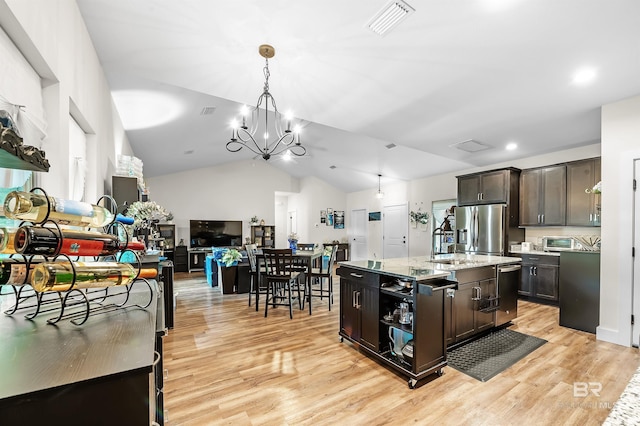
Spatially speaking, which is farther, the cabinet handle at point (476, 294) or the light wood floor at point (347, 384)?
the cabinet handle at point (476, 294)

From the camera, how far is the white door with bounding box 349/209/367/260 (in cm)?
984

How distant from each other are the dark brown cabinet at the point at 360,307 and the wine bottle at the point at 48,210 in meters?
2.16

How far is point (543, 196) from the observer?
4.89m

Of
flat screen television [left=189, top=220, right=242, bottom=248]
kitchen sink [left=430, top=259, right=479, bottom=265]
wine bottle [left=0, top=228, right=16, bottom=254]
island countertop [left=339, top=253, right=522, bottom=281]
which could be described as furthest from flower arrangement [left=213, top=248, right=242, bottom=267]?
wine bottle [left=0, top=228, right=16, bottom=254]

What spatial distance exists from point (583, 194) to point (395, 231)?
4.58m

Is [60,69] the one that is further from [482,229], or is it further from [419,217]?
[419,217]

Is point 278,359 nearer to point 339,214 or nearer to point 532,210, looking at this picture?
point 532,210

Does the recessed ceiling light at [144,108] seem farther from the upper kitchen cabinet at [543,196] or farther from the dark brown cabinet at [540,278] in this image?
the dark brown cabinet at [540,278]

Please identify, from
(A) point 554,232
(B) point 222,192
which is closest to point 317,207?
(B) point 222,192

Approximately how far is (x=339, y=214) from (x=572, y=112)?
25.1 feet

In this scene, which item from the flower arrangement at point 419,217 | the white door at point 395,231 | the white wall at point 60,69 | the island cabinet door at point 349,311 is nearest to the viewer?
the white wall at point 60,69

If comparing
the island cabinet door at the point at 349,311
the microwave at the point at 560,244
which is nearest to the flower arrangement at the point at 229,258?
the island cabinet door at the point at 349,311

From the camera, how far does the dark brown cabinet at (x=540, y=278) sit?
448cm

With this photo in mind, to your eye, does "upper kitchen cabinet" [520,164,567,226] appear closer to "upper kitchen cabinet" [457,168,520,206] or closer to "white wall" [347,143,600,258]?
"upper kitchen cabinet" [457,168,520,206]
